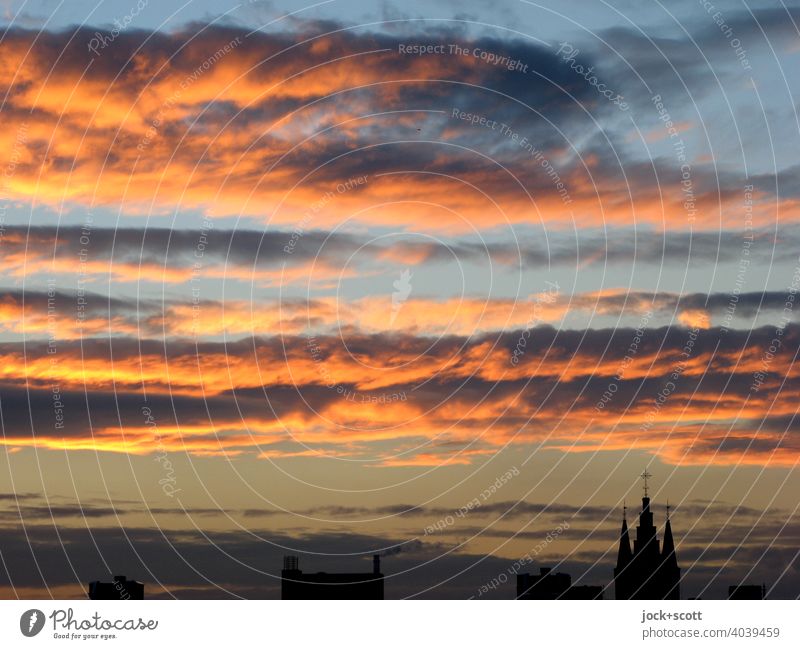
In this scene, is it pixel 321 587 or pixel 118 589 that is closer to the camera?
pixel 118 589

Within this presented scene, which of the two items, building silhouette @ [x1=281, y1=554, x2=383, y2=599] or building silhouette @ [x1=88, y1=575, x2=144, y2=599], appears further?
building silhouette @ [x1=281, y1=554, x2=383, y2=599]

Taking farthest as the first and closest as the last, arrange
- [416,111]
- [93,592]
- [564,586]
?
[564,586] → [93,592] → [416,111]

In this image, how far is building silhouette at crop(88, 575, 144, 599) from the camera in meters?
75.8

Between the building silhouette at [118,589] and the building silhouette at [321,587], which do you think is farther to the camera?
the building silhouette at [321,587]

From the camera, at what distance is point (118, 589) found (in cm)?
8306

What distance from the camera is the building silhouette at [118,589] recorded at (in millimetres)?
75825

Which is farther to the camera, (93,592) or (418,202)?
(93,592)
